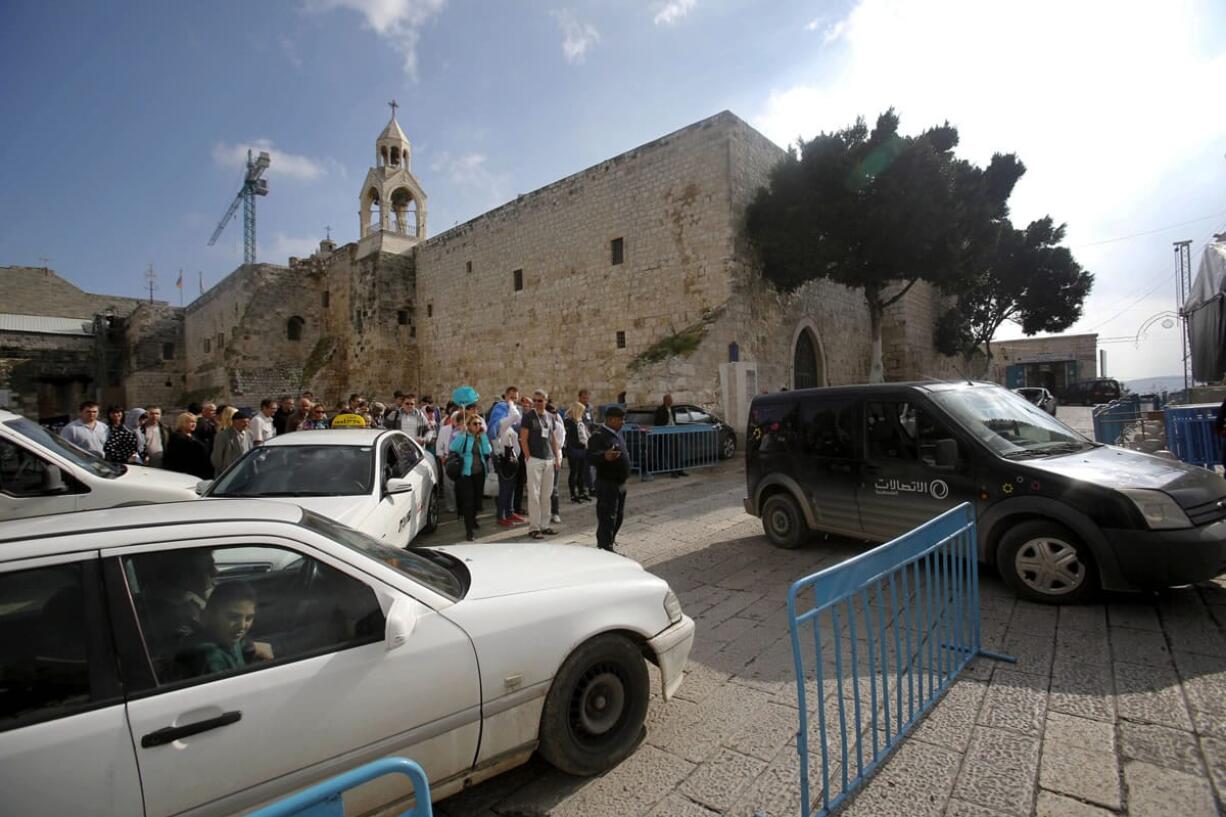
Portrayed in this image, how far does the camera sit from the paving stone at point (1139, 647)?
10.2 ft

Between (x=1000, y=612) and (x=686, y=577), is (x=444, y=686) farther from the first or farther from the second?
(x=1000, y=612)

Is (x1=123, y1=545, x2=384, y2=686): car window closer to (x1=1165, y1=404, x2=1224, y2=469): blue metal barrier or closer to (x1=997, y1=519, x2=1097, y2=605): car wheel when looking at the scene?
(x1=997, y1=519, x2=1097, y2=605): car wheel

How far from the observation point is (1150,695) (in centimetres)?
279

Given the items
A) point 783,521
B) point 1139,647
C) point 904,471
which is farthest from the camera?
point 783,521

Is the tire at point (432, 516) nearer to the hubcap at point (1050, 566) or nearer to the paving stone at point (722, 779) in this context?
the paving stone at point (722, 779)

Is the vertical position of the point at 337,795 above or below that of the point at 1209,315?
below

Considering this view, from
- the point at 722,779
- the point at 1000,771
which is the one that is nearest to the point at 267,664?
the point at 722,779

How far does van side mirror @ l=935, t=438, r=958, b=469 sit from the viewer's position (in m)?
4.16

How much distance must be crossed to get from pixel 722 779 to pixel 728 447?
36.6ft

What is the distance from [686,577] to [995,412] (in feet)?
9.95

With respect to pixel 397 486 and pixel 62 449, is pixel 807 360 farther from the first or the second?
pixel 62 449

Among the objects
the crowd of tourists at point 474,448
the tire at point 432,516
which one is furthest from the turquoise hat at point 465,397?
the tire at point 432,516

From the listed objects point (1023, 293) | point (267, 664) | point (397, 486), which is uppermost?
point (1023, 293)

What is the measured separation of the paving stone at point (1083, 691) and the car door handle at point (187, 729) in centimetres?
359
